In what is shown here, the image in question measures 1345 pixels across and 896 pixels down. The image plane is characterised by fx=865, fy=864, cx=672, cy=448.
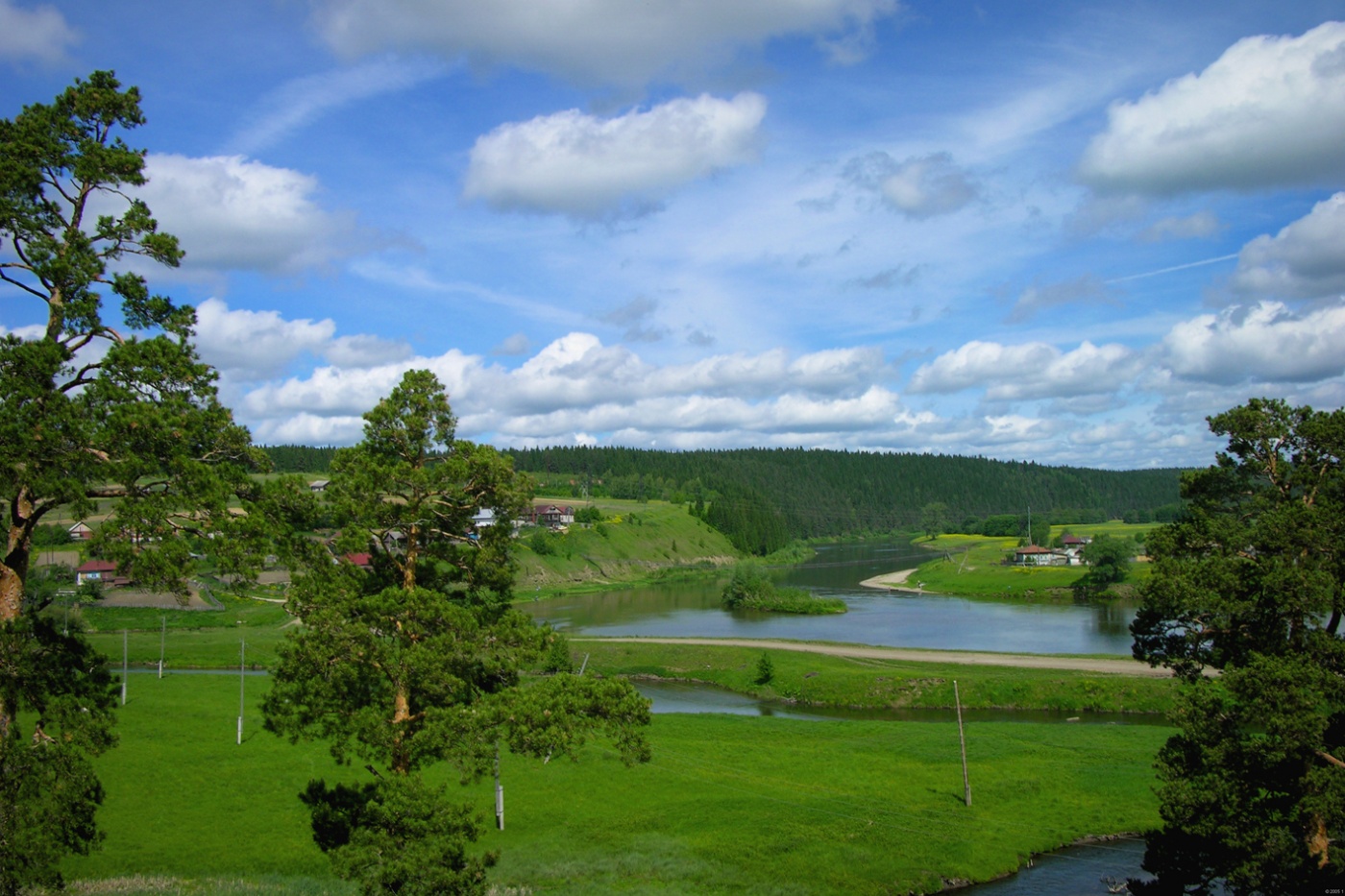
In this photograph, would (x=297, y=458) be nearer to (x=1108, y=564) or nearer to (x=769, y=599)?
(x=769, y=599)

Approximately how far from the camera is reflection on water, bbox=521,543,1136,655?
230 ft

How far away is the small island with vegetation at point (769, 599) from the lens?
302 feet

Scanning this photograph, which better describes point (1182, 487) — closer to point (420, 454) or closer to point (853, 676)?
point (420, 454)

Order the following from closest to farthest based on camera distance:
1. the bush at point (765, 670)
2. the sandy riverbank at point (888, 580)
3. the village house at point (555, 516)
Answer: the bush at point (765, 670) < the sandy riverbank at point (888, 580) < the village house at point (555, 516)

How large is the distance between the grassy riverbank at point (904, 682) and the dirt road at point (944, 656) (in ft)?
4.14

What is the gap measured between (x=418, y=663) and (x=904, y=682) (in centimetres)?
4540

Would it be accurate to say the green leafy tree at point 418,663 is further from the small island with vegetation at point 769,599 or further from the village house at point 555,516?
the village house at point 555,516

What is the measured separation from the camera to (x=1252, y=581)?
16078 mm

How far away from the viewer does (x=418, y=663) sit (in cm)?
1297

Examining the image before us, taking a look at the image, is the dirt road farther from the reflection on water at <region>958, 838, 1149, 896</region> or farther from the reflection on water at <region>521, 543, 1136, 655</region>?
the reflection on water at <region>958, 838, 1149, 896</region>

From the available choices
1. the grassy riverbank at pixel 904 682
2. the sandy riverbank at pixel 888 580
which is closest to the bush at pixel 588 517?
the sandy riverbank at pixel 888 580

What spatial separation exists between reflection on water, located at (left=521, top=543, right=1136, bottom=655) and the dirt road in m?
4.38

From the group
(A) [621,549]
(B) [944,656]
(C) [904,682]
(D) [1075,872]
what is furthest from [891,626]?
(A) [621,549]

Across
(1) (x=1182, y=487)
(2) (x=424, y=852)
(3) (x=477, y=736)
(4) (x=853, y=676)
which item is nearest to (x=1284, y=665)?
(1) (x=1182, y=487)
